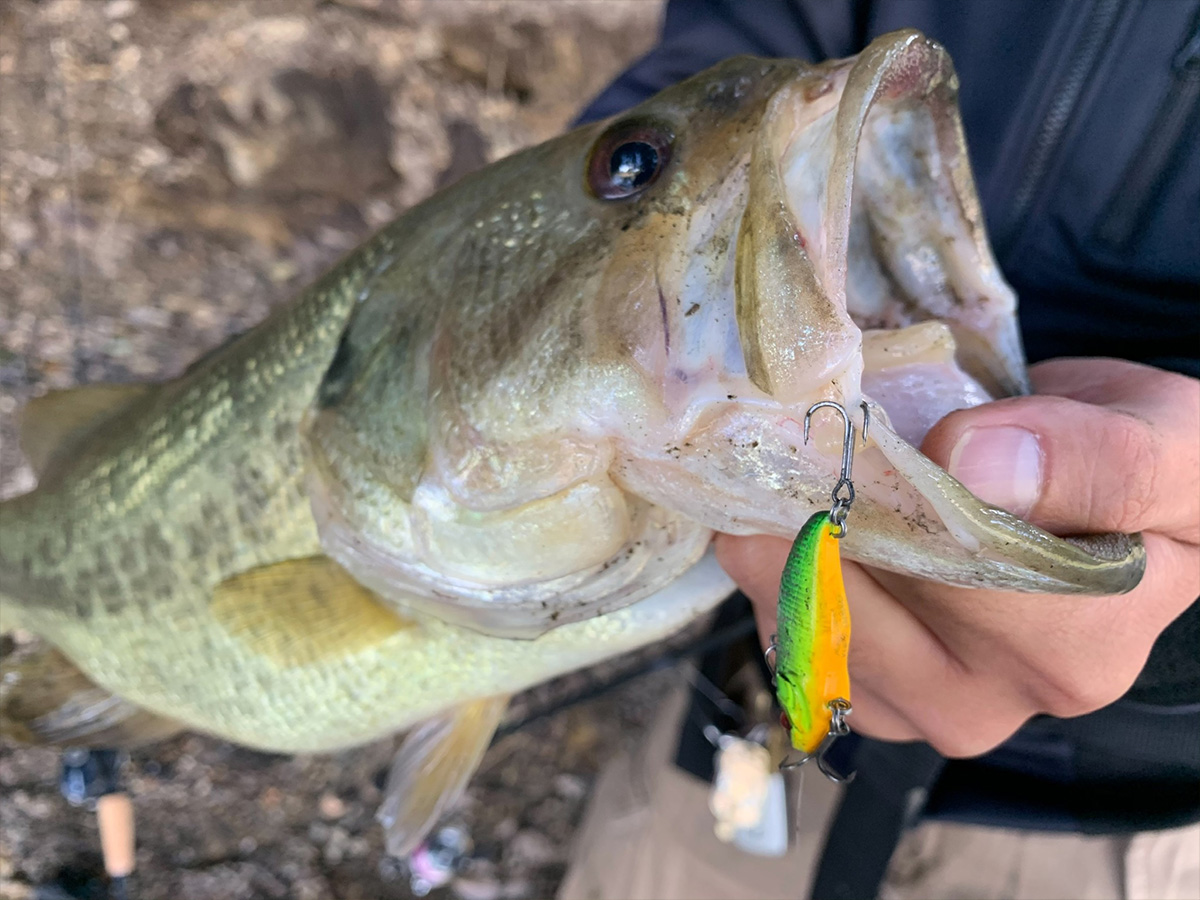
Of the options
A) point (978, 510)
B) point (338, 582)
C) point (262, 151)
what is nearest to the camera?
point (978, 510)

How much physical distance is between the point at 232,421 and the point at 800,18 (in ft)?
4.07

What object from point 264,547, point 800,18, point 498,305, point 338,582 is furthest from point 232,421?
point 800,18

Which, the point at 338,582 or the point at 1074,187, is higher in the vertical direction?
the point at 1074,187

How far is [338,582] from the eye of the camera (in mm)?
1104

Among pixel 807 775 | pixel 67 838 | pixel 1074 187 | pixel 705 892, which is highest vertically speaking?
pixel 1074 187

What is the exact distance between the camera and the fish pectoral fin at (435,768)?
138cm

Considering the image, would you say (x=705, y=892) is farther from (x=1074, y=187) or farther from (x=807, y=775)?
(x=1074, y=187)

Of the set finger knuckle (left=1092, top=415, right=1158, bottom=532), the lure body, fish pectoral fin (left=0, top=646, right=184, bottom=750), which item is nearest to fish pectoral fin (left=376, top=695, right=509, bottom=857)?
fish pectoral fin (left=0, top=646, right=184, bottom=750)

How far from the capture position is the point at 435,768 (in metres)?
1.41

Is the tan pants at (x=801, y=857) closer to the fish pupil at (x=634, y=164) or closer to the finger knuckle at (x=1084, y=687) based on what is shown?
the finger knuckle at (x=1084, y=687)

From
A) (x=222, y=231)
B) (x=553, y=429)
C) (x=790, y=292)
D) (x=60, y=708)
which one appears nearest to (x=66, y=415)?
(x=60, y=708)

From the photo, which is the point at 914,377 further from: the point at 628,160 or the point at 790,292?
the point at 628,160

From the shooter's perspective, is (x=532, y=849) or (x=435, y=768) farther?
(x=532, y=849)

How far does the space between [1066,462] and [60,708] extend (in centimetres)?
191
